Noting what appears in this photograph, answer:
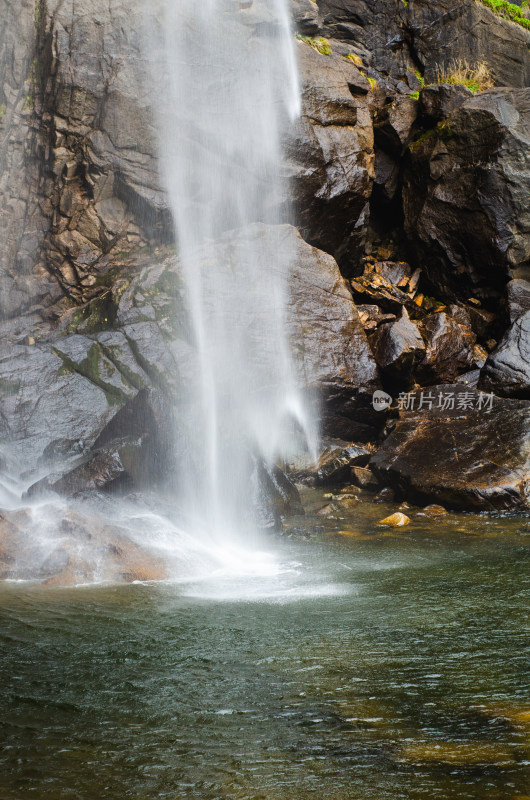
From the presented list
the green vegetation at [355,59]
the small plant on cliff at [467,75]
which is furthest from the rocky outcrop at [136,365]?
the small plant on cliff at [467,75]

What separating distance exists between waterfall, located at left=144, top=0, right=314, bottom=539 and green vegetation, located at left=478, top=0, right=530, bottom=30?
7.58 metres

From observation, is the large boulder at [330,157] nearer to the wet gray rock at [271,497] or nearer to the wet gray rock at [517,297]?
the wet gray rock at [517,297]

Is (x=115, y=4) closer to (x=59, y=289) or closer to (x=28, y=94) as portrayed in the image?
(x=28, y=94)

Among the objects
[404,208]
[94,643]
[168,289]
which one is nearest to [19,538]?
[94,643]

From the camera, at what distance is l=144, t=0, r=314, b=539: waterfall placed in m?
11.2

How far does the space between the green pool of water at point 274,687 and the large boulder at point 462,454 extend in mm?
2987

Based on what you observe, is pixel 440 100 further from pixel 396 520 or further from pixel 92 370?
pixel 396 520

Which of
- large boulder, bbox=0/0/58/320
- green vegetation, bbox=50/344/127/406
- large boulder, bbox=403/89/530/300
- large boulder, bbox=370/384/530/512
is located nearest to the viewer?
large boulder, bbox=370/384/530/512

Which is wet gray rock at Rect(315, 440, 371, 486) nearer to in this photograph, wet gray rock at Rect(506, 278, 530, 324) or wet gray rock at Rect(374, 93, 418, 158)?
wet gray rock at Rect(506, 278, 530, 324)

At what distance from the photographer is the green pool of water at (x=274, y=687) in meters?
2.41

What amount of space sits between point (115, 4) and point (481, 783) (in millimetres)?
15087

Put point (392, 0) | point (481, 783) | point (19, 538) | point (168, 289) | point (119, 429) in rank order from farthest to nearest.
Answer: point (392, 0), point (168, 289), point (119, 429), point (19, 538), point (481, 783)

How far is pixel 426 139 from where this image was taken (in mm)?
15609

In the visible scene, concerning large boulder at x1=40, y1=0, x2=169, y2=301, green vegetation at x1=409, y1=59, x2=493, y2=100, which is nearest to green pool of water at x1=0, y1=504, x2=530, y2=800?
large boulder at x1=40, y1=0, x2=169, y2=301
